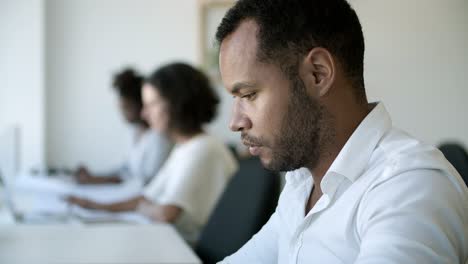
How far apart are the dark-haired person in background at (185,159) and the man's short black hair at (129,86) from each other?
86 cm

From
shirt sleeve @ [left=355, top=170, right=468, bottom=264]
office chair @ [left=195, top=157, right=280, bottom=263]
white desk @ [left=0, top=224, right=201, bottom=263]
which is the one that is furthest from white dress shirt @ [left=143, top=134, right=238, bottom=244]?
shirt sleeve @ [left=355, top=170, right=468, bottom=264]

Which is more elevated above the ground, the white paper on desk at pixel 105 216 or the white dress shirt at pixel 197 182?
the white dress shirt at pixel 197 182

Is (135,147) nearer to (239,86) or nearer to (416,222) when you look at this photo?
(239,86)

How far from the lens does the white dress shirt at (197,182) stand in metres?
2.14

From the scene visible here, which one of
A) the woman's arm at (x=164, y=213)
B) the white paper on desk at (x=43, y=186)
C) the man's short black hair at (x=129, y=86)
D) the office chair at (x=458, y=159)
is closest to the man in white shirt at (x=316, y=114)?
the office chair at (x=458, y=159)

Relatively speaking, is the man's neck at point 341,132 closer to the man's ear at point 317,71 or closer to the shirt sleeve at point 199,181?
the man's ear at point 317,71

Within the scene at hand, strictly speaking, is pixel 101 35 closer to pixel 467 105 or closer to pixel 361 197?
pixel 467 105

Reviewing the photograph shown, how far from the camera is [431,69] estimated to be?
3797mm

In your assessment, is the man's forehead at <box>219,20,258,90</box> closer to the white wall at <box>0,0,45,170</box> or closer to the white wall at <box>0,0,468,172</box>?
the white wall at <box>0,0,468,172</box>

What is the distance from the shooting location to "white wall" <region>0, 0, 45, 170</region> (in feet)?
12.6

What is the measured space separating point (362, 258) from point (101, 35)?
12.3 ft

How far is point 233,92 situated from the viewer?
883 mm

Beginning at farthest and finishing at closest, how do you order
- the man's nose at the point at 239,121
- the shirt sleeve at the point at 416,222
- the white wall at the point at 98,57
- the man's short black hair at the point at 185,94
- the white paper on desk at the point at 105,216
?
the white wall at the point at 98,57 < the man's short black hair at the point at 185,94 < the white paper on desk at the point at 105,216 < the man's nose at the point at 239,121 < the shirt sleeve at the point at 416,222

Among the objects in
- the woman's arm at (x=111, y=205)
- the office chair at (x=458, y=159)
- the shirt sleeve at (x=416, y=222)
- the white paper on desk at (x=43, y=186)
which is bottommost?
the white paper on desk at (x=43, y=186)
